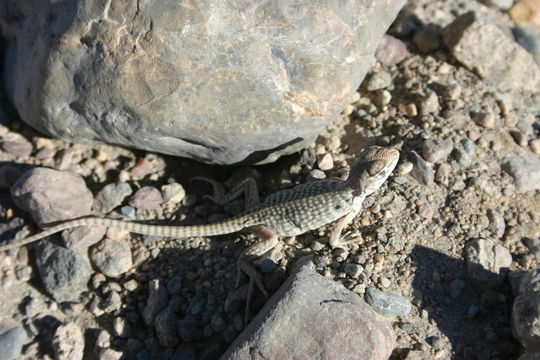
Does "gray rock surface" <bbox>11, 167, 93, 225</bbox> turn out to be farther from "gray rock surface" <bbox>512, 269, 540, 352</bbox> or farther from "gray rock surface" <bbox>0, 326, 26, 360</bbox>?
"gray rock surface" <bbox>512, 269, 540, 352</bbox>

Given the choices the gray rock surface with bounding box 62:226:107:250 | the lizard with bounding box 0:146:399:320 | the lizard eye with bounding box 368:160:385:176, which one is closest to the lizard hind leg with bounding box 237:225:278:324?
the lizard with bounding box 0:146:399:320

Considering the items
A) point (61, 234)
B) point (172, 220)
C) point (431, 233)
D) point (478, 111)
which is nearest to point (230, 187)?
point (172, 220)

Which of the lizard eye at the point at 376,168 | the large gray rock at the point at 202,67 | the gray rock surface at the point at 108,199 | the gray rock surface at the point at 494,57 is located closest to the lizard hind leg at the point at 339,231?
the lizard eye at the point at 376,168

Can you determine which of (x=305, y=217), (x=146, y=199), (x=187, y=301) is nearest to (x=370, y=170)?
(x=305, y=217)

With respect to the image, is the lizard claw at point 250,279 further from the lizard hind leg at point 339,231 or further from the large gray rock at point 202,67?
the large gray rock at point 202,67

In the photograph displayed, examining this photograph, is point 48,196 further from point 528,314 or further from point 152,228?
point 528,314

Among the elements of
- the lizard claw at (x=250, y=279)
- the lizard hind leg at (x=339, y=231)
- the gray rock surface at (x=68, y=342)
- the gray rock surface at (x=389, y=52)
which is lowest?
the gray rock surface at (x=68, y=342)

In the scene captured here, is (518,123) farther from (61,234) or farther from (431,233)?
(61,234)
